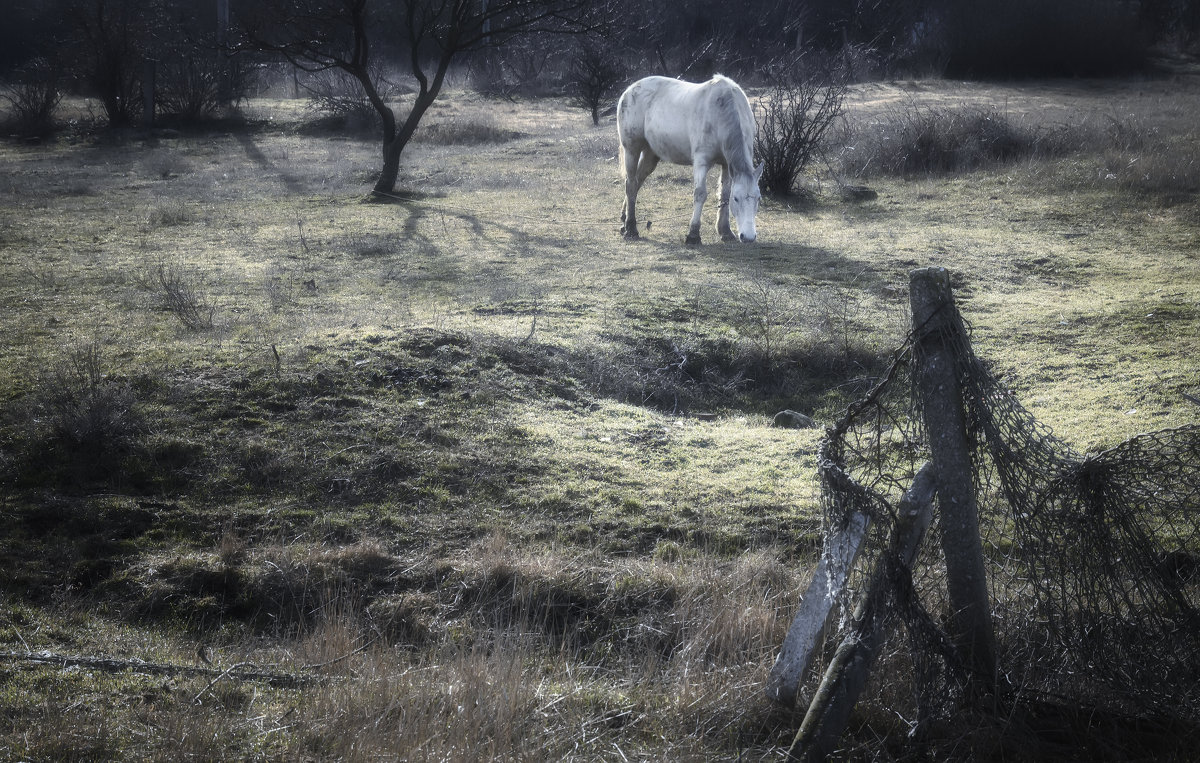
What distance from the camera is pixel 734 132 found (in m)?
9.65


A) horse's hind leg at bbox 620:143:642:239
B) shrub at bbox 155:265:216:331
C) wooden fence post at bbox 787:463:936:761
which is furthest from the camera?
horse's hind leg at bbox 620:143:642:239

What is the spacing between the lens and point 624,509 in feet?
13.9

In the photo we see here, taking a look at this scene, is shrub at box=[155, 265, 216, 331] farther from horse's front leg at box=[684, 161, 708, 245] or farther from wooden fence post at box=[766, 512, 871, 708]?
horse's front leg at box=[684, 161, 708, 245]

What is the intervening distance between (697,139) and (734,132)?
1.86 ft

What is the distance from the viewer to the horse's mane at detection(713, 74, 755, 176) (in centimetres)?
965

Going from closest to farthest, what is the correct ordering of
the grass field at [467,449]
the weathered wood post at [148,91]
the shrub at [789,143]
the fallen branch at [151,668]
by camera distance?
the grass field at [467,449], the fallen branch at [151,668], the shrub at [789,143], the weathered wood post at [148,91]

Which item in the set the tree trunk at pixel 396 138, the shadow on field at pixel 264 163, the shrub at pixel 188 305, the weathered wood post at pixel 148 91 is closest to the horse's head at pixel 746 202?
the shrub at pixel 188 305

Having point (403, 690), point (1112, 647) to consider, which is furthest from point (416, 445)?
point (1112, 647)

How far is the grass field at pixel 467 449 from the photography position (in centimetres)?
281

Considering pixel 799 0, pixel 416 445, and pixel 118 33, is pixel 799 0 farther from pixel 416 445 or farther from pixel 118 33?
pixel 416 445

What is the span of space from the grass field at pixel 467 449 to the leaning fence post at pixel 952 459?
1.27 feet

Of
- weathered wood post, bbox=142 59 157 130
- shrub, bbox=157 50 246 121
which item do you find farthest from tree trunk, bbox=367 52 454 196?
shrub, bbox=157 50 246 121

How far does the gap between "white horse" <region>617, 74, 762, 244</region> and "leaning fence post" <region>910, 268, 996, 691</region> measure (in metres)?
7.21

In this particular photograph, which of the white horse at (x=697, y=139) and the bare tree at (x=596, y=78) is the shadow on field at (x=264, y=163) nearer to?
the white horse at (x=697, y=139)
